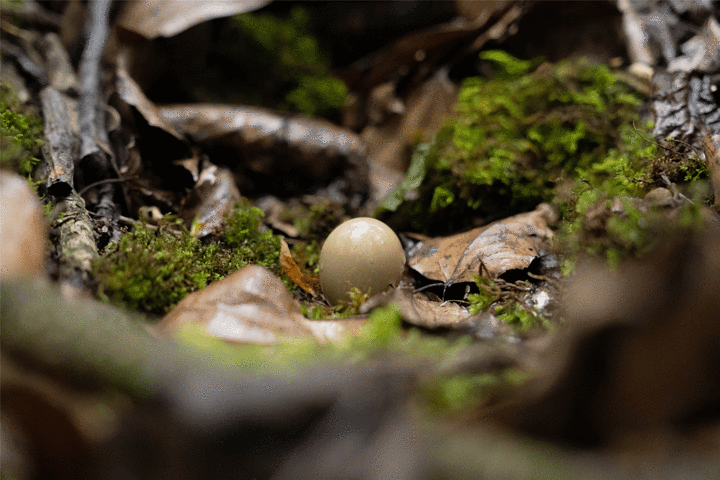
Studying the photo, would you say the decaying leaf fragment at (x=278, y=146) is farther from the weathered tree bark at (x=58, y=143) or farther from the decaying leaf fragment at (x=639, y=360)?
the decaying leaf fragment at (x=639, y=360)

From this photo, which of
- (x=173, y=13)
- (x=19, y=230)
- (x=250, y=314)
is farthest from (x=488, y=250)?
→ (x=173, y=13)

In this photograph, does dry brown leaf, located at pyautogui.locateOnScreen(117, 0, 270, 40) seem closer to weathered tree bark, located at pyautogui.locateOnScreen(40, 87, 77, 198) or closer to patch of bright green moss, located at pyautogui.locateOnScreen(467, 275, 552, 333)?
weathered tree bark, located at pyautogui.locateOnScreen(40, 87, 77, 198)

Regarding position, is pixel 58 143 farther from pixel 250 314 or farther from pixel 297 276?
pixel 250 314

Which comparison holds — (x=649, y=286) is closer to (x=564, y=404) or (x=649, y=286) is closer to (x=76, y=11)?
(x=564, y=404)

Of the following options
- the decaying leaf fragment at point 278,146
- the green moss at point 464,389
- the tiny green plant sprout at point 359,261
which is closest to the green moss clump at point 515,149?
the decaying leaf fragment at point 278,146

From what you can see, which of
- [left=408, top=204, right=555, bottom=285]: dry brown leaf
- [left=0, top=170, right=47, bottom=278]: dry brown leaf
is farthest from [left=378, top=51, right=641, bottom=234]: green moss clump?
[left=0, top=170, right=47, bottom=278]: dry brown leaf
